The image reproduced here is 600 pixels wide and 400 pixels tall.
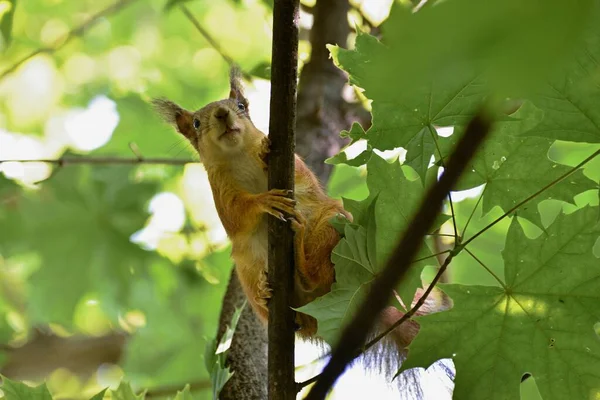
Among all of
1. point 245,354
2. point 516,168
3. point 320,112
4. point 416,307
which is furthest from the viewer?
point 320,112

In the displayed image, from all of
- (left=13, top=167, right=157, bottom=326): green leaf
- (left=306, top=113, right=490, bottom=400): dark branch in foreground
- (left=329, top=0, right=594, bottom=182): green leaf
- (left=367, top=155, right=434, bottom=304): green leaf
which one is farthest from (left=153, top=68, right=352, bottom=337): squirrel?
(left=329, top=0, right=594, bottom=182): green leaf

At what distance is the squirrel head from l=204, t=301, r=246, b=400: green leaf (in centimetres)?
102

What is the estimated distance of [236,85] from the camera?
3.57 m

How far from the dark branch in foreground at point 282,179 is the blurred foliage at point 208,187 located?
0.18 metres

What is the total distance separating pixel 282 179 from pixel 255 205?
428 mm

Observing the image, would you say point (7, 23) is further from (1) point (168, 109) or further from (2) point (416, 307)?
(2) point (416, 307)

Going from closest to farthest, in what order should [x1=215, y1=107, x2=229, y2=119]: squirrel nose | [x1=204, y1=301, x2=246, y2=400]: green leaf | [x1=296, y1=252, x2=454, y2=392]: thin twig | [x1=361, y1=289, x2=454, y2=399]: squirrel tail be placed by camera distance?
[x1=296, y1=252, x2=454, y2=392]: thin twig < [x1=204, y1=301, x2=246, y2=400]: green leaf < [x1=361, y1=289, x2=454, y2=399]: squirrel tail < [x1=215, y1=107, x2=229, y2=119]: squirrel nose

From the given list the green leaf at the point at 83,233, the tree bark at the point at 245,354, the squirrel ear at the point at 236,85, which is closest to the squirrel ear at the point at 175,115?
the squirrel ear at the point at 236,85

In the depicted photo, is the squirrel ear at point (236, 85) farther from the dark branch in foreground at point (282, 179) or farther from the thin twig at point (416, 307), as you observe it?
the thin twig at point (416, 307)

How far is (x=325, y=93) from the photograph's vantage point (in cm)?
363

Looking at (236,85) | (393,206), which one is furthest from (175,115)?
(393,206)

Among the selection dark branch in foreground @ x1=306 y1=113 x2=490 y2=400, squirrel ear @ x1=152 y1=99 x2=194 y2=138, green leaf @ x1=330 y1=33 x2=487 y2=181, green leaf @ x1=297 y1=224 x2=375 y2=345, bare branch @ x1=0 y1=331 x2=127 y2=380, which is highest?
squirrel ear @ x1=152 y1=99 x2=194 y2=138

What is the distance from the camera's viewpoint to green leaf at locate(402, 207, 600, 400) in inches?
69.8

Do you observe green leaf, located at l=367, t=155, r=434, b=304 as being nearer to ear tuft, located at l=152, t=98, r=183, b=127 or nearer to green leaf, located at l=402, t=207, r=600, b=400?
green leaf, located at l=402, t=207, r=600, b=400
